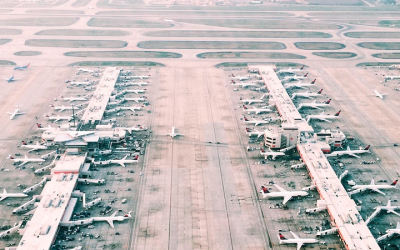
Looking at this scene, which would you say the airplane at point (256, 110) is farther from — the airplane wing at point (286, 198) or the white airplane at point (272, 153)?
the airplane wing at point (286, 198)

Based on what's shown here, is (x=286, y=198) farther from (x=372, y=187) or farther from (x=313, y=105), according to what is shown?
(x=313, y=105)

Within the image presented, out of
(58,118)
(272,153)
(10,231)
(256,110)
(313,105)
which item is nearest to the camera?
(10,231)

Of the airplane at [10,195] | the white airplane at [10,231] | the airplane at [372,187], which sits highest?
the airplane at [10,195]

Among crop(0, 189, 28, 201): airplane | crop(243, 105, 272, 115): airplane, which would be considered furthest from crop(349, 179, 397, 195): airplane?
crop(0, 189, 28, 201): airplane

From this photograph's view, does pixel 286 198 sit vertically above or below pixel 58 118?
below

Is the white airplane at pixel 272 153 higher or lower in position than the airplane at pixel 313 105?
lower

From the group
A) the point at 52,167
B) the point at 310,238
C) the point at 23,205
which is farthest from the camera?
the point at 52,167

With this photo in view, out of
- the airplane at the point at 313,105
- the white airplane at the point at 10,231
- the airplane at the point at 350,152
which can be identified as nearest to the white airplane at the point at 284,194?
the airplane at the point at 350,152

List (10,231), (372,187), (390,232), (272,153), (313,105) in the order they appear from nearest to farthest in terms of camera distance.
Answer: (10,231)
(390,232)
(372,187)
(272,153)
(313,105)

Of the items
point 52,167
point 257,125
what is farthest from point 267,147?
point 52,167

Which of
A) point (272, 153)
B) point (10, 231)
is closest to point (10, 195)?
point (10, 231)

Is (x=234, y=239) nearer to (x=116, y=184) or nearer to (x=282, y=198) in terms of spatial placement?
(x=282, y=198)
